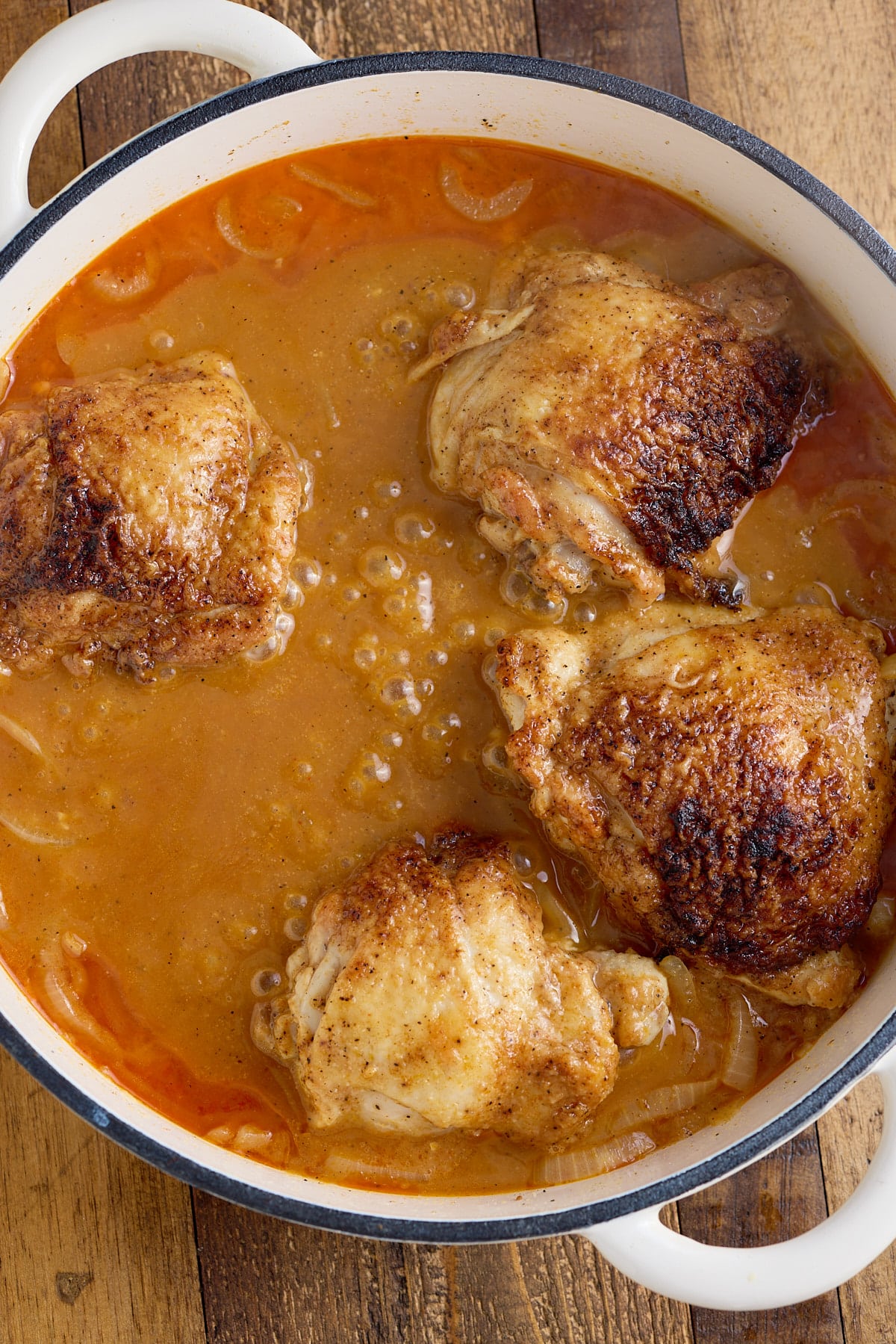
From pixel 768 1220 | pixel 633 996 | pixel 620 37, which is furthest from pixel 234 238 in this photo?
pixel 768 1220

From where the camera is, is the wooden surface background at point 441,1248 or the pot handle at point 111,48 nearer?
the pot handle at point 111,48

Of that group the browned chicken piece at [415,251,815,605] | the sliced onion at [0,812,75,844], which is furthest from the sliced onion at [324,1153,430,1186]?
the browned chicken piece at [415,251,815,605]

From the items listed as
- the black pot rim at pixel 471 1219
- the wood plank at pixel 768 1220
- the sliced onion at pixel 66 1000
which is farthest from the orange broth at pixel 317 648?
the wood plank at pixel 768 1220

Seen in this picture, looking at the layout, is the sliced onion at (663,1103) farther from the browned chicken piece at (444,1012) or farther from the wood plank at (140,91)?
the wood plank at (140,91)

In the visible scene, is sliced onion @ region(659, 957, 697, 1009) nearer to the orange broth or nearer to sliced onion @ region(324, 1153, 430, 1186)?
the orange broth

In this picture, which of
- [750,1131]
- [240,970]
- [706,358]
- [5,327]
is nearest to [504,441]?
[706,358]

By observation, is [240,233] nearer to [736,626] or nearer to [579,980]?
[736,626]
